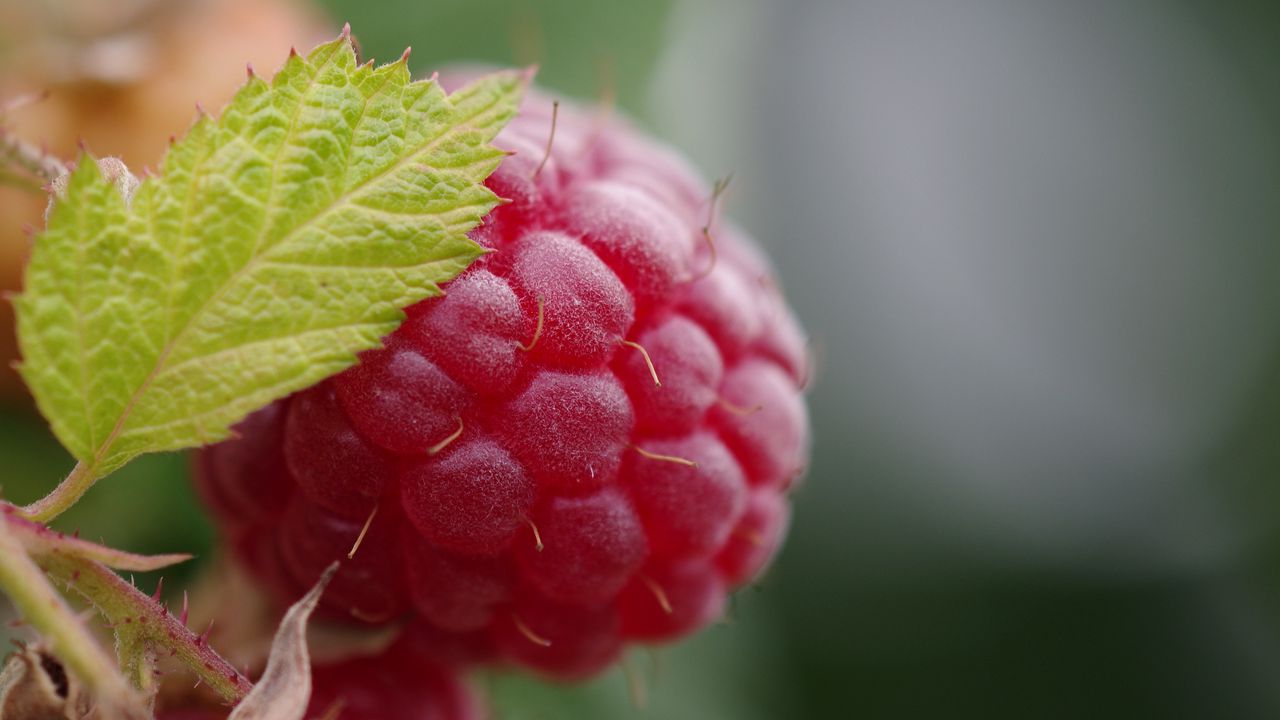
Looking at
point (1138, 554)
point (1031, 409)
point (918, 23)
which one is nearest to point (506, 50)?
point (1138, 554)

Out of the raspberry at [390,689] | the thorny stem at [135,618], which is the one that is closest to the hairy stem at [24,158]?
the thorny stem at [135,618]

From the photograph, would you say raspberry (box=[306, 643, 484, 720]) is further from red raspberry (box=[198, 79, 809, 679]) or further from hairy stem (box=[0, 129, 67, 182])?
hairy stem (box=[0, 129, 67, 182])

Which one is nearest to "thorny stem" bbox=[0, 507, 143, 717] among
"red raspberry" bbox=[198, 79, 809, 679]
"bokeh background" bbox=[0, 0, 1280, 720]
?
"red raspberry" bbox=[198, 79, 809, 679]

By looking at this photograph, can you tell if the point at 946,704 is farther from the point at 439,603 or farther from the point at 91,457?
the point at 91,457

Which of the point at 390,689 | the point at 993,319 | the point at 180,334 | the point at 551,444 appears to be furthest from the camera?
the point at 993,319

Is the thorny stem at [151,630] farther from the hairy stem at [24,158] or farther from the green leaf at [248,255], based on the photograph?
the hairy stem at [24,158]

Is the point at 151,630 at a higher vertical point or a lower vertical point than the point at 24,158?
lower

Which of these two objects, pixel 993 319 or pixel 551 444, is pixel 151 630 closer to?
pixel 551 444

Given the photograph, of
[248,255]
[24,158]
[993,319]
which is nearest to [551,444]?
[248,255]
